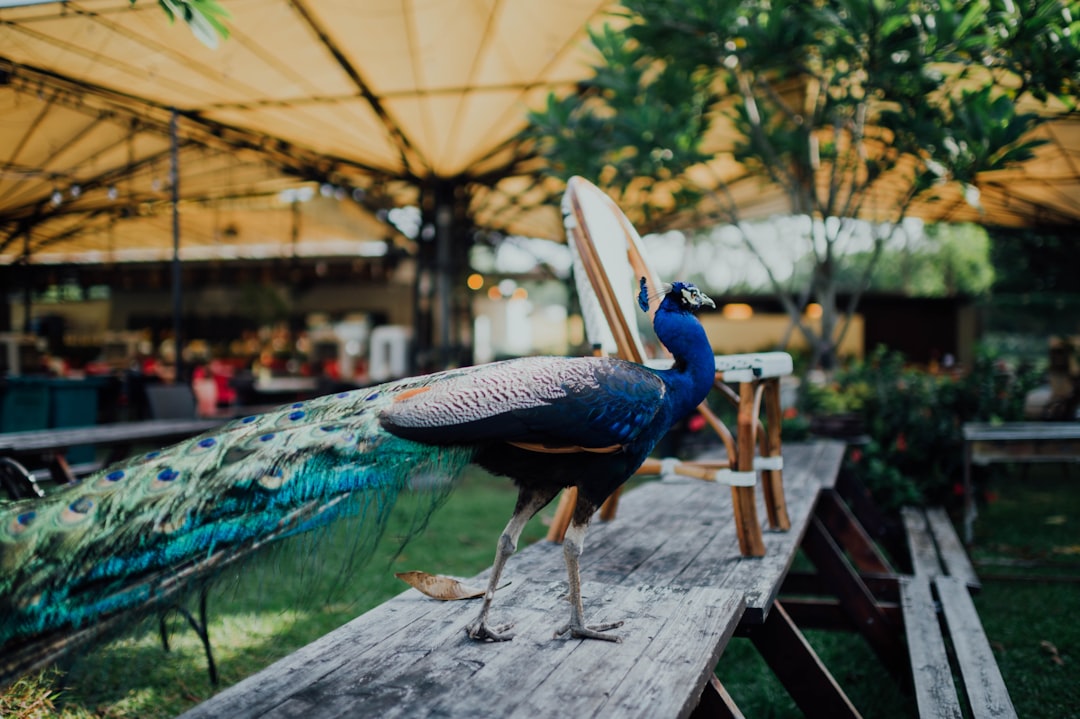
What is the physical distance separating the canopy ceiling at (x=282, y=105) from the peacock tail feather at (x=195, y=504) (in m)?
4.91

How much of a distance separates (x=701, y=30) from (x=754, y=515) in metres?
3.93

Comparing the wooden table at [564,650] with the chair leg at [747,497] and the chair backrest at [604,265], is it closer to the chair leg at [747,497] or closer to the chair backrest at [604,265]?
the chair leg at [747,497]

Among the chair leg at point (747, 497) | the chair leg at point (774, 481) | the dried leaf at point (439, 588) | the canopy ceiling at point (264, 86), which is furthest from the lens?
the canopy ceiling at point (264, 86)

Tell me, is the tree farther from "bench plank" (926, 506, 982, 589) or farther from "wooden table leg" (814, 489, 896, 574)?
"wooden table leg" (814, 489, 896, 574)

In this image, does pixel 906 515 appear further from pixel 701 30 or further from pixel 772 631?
pixel 701 30

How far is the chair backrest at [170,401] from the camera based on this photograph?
5.19m

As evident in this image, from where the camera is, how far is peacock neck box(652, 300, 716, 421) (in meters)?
2.01

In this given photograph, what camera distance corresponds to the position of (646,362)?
9.79ft

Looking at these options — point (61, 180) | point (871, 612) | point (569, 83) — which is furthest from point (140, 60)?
point (871, 612)

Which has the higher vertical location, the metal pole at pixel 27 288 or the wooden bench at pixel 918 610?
the metal pole at pixel 27 288

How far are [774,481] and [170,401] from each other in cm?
403

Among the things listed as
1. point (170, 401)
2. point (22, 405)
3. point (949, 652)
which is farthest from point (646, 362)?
point (22, 405)

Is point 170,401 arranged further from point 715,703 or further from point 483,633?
point 715,703

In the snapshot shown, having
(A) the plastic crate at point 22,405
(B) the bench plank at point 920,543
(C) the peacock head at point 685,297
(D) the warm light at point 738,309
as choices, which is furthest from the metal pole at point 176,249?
(D) the warm light at point 738,309
